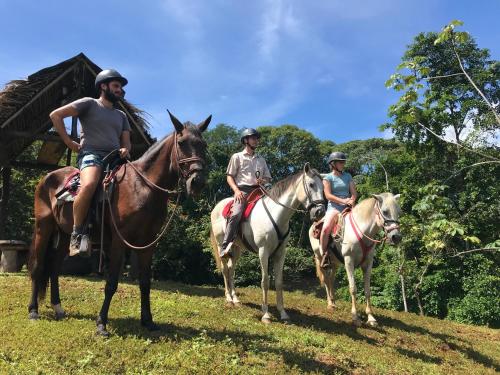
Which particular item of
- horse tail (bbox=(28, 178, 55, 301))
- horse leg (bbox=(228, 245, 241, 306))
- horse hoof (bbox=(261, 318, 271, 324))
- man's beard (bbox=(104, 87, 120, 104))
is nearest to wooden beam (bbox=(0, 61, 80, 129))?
horse tail (bbox=(28, 178, 55, 301))

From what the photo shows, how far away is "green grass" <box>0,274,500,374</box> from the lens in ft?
15.1

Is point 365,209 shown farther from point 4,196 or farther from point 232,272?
point 4,196

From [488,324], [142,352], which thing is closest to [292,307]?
[142,352]

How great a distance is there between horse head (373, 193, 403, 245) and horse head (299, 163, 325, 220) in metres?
1.45

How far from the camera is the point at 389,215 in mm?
7586

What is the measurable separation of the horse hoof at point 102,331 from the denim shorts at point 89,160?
2069mm

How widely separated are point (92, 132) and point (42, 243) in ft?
6.40

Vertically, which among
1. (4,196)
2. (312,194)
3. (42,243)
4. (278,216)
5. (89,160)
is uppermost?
(4,196)

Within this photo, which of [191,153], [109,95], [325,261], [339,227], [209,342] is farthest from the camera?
[325,261]

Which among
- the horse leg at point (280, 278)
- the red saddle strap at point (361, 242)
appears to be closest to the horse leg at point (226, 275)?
the horse leg at point (280, 278)

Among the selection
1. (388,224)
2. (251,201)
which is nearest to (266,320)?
(251,201)

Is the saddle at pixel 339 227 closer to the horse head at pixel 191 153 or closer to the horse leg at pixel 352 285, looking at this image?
the horse leg at pixel 352 285

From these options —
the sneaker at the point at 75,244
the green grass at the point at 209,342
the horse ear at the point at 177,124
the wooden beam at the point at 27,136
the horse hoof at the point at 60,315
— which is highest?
the wooden beam at the point at 27,136

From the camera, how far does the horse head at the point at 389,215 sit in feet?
24.0
